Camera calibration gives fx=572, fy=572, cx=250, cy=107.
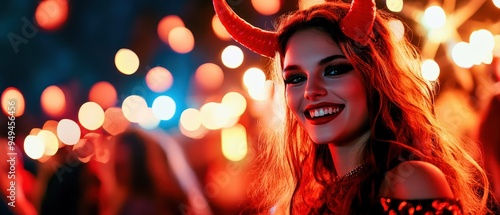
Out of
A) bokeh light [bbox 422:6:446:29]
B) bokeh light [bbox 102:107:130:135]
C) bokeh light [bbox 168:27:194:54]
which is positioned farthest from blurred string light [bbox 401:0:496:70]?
bokeh light [bbox 102:107:130:135]

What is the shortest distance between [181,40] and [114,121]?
3.38 feet

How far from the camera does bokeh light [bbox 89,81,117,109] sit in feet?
16.5

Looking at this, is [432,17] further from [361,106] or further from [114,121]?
[361,106]

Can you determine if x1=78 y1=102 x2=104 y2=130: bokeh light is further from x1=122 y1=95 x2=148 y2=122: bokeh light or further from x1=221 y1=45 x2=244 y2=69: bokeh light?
x1=221 y1=45 x2=244 y2=69: bokeh light

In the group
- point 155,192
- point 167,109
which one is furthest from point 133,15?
point 155,192

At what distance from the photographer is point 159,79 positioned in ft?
18.0

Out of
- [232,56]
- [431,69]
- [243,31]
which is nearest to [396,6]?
[431,69]

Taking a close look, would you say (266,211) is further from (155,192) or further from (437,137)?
(155,192)

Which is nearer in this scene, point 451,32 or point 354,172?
point 354,172

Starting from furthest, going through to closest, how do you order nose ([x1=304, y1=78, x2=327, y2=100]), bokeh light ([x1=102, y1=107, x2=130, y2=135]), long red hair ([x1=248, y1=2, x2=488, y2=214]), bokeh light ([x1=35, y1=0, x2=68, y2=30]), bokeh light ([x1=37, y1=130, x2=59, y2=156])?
1. bokeh light ([x1=102, y1=107, x2=130, y2=135])
2. bokeh light ([x1=37, y1=130, x2=59, y2=156])
3. bokeh light ([x1=35, y1=0, x2=68, y2=30])
4. nose ([x1=304, y1=78, x2=327, y2=100])
5. long red hair ([x1=248, y1=2, x2=488, y2=214])

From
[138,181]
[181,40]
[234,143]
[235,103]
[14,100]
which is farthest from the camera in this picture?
[235,103]

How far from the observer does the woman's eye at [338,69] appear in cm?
180

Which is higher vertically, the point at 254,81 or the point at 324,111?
the point at 324,111

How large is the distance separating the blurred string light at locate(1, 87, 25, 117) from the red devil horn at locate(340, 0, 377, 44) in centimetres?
334
